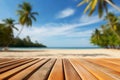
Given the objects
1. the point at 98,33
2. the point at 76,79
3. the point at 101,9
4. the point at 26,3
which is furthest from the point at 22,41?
the point at 76,79

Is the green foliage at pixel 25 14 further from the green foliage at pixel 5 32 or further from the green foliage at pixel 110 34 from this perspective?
the green foliage at pixel 110 34

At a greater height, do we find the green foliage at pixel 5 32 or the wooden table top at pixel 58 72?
the green foliage at pixel 5 32

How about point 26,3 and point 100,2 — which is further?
point 26,3

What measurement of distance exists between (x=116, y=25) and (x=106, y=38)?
60.3ft

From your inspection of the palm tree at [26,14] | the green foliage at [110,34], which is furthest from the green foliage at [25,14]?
the green foliage at [110,34]

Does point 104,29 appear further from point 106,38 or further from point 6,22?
point 6,22

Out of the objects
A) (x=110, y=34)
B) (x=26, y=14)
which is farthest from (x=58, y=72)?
(x=110, y=34)

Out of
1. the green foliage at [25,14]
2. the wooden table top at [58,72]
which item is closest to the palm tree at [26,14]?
the green foliage at [25,14]

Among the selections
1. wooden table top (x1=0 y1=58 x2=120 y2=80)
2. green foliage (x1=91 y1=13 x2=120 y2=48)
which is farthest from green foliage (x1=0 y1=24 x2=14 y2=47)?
wooden table top (x1=0 y1=58 x2=120 y2=80)

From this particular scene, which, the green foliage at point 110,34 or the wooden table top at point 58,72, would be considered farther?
the green foliage at point 110,34

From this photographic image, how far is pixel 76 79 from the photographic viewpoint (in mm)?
1943

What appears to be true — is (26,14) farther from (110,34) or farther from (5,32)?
(110,34)

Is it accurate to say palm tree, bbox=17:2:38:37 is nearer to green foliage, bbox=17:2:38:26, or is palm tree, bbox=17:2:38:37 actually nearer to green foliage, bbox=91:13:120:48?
green foliage, bbox=17:2:38:26

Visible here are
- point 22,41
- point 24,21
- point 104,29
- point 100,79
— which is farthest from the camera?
point 22,41
